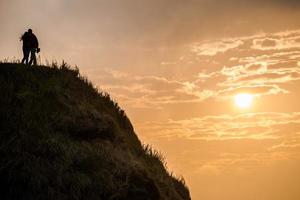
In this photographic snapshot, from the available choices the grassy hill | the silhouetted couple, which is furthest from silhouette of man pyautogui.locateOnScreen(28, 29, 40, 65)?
the grassy hill

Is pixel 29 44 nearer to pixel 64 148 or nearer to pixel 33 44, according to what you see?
pixel 33 44

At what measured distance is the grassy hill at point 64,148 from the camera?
14914mm

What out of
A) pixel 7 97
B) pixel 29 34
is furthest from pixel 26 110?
pixel 29 34

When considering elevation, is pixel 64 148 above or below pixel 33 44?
below

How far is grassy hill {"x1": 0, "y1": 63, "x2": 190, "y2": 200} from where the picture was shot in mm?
14914

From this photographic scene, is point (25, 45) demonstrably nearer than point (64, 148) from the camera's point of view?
No

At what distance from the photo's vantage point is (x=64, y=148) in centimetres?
1625

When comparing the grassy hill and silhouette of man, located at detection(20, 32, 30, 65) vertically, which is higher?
silhouette of man, located at detection(20, 32, 30, 65)

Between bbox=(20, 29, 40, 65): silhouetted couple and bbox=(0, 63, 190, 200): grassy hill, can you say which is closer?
bbox=(0, 63, 190, 200): grassy hill

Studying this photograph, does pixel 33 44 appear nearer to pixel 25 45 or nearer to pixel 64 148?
pixel 25 45

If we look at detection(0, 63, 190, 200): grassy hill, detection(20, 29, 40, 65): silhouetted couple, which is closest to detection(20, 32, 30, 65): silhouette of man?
detection(20, 29, 40, 65): silhouetted couple

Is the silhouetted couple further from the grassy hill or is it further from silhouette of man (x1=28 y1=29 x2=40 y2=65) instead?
the grassy hill

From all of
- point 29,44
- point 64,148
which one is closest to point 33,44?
point 29,44

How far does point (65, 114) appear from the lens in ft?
59.7
